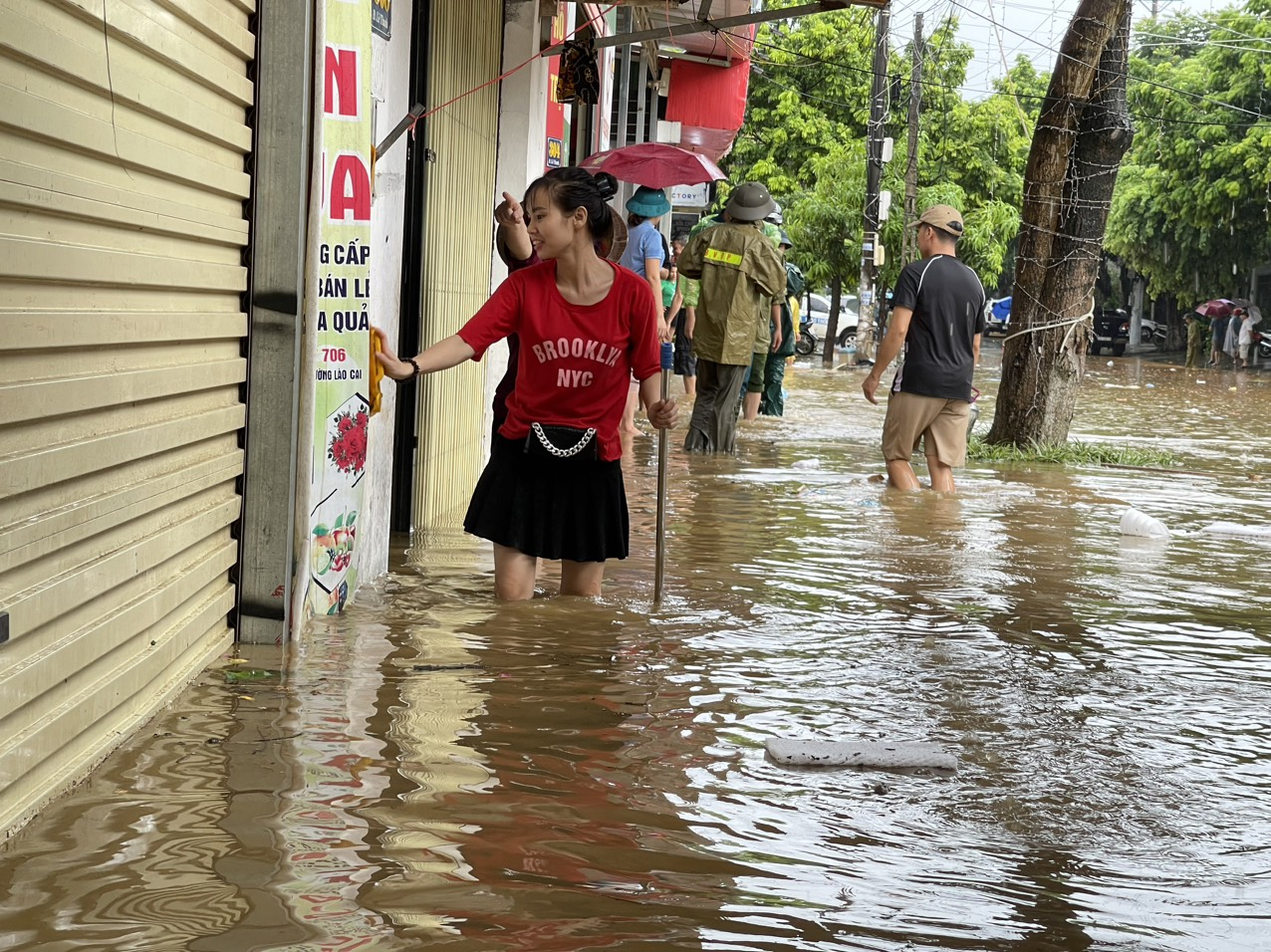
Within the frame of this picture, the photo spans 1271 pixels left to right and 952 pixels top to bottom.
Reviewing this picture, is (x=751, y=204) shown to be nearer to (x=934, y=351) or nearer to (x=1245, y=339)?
(x=934, y=351)

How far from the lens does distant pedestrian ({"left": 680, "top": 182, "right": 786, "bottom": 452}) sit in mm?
13562

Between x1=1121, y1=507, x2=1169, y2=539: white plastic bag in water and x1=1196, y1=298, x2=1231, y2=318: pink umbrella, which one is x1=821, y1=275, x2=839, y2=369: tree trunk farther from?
x1=1121, y1=507, x2=1169, y2=539: white plastic bag in water

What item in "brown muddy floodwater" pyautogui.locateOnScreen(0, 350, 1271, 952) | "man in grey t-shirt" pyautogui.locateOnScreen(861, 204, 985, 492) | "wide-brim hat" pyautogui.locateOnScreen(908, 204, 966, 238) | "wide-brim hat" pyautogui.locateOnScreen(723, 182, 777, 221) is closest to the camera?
"brown muddy floodwater" pyautogui.locateOnScreen(0, 350, 1271, 952)

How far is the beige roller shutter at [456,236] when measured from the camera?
8477 mm

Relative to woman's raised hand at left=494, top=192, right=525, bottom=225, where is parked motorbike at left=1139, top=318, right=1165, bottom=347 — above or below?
below

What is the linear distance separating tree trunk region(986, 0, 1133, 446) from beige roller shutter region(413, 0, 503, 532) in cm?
648

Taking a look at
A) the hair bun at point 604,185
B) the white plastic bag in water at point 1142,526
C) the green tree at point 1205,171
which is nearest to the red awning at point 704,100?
the white plastic bag in water at point 1142,526

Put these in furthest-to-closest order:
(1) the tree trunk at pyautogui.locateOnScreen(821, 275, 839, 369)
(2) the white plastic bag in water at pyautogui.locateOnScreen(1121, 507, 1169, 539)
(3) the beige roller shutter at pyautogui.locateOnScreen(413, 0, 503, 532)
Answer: (1) the tree trunk at pyautogui.locateOnScreen(821, 275, 839, 369) → (2) the white plastic bag in water at pyautogui.locateOnScreen(1121, 507, 1169, 539) → (3) the beige roller shutter at pyautogui.locateOnScreen(413, 0, 503, 532)

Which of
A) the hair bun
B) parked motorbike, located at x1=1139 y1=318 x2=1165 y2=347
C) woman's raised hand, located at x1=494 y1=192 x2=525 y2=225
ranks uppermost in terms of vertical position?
the hair bun

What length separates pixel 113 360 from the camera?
4.20 metres

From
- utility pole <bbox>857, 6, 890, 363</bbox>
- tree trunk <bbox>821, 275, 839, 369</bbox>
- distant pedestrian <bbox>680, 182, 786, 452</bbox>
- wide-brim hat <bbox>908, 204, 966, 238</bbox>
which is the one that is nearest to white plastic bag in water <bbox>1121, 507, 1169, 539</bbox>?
wide-brim hat <bbox>908, 204, 966, 238</bbox>

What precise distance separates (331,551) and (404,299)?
8.30 feet

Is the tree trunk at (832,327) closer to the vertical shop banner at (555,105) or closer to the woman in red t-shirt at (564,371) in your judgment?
the vertical shop banner at (555,105)

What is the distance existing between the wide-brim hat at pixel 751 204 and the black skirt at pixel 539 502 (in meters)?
7.55
